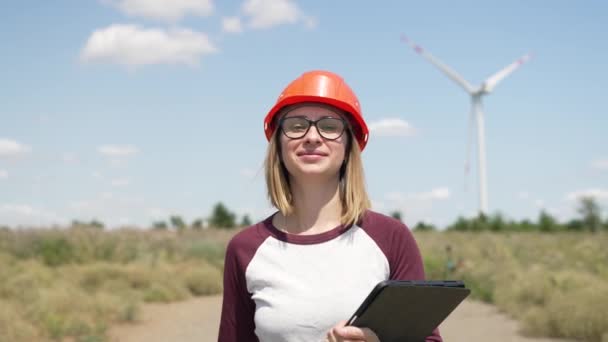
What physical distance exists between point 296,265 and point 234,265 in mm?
254

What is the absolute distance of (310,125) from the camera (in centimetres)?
215

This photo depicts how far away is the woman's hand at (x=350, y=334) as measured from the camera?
6.25 ft

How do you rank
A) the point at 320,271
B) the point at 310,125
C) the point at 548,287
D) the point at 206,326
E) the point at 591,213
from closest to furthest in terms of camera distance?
1. the point at 320,271
2. the point at 310,125
3. the point at 206,326
4. the point at 548,287
5. the point at 591,213

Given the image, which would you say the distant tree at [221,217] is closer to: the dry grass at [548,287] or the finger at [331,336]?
the dry grass at [548,287]

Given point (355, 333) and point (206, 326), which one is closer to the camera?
point (355, 333)

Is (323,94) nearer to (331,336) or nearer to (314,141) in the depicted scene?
(314,141)

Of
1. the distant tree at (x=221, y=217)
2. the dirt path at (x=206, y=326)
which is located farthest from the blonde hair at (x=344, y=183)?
the distant tree at (x=221, y=217)

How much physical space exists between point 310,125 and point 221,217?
39570mm

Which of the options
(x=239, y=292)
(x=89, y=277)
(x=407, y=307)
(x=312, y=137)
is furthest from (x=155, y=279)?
(x=407, y=307)

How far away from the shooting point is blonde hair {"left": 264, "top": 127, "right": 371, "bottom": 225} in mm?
2146

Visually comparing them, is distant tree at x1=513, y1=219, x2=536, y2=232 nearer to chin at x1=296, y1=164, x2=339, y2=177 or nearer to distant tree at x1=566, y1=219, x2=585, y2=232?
distant tree at x1=566, y1=219, x2=585, y2=232

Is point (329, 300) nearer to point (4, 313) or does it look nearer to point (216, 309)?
point (4, 313)

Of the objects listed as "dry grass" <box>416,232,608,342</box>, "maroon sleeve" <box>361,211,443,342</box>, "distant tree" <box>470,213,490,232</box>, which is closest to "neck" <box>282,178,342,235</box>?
"maroon sleeve" <box>361,211,443,342</box>

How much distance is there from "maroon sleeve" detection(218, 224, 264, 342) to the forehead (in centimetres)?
38
